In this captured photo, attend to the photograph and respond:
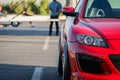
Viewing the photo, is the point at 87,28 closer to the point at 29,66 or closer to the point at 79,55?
the point at 79,55

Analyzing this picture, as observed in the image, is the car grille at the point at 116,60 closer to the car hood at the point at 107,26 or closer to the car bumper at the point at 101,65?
the car bumper at the point at 101,65

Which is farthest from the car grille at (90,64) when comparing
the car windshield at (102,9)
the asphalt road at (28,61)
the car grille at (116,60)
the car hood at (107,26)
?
the asphalt road at (28,61)

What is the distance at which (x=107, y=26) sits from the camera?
7281mm

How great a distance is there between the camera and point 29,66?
39.3ft

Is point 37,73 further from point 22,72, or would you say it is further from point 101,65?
point 101,65

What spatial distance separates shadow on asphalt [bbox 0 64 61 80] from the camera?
1023cm

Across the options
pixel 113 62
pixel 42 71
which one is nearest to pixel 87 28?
pixel 113 62

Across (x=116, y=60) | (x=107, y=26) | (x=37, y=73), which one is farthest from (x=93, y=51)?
(x=37, y=73)

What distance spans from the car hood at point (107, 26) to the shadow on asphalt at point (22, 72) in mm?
2629

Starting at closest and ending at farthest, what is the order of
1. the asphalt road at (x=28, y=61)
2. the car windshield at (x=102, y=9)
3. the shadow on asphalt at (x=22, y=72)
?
the car windshield at (x=102, y=9), the shadow on asphalt at (x=22, y=72), the asphalt road at (x=28, y=61)

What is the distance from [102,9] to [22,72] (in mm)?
3128

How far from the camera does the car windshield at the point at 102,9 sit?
27.0 ft

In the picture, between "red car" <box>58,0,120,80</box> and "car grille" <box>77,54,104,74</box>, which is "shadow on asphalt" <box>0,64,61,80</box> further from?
"car grille" <box>77,54,104,74</box>

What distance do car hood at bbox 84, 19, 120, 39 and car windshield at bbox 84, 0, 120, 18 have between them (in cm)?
43
